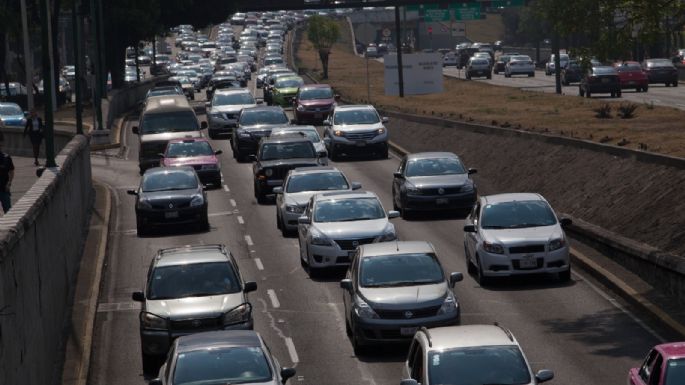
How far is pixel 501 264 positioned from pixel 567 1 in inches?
232

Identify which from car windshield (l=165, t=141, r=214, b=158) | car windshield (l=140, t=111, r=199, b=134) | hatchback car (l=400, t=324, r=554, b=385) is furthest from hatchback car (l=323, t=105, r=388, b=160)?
hatchback car (l=400, t=324, r=554, b=385)

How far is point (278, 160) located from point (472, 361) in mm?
24745

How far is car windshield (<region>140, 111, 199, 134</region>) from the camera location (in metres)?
48.6

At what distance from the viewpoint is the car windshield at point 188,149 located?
141ft

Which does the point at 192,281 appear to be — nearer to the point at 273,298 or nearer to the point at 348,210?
the point at 273,298

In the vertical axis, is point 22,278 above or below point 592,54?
below

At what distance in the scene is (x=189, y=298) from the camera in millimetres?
21031

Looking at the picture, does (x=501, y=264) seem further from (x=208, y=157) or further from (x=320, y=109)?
(x=320, y=109)

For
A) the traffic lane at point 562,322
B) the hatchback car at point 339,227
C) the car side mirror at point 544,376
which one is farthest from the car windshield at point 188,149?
the car side mirror at point 544,376

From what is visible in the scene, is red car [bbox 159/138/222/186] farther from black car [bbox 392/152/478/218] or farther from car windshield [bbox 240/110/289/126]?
black car [bbox 392/152/478/218]

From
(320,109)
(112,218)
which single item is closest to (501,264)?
(112,218)

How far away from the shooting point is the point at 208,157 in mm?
42594

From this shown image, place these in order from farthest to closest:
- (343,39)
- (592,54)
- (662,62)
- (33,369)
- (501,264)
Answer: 1. (343,39)
2. (662,62)
3. (592,54)
4. (501,264)
5. (33,369)

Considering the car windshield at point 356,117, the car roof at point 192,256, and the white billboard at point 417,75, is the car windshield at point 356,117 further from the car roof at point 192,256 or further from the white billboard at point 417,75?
the car roof at point 192,256
